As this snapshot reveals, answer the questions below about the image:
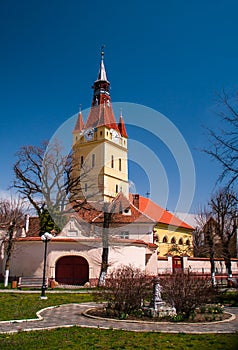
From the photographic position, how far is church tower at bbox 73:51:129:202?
63.3 metres

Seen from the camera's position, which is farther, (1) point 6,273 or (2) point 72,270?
(2) point 72,270

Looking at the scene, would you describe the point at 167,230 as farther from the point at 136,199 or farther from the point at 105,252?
the point at 105,252

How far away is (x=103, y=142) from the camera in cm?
6538

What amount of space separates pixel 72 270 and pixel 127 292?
16.9 m

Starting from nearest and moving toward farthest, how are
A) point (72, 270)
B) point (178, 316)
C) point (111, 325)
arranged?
point (111, 325)
point (178, 316)
point (72, 270)

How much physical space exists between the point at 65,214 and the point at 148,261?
8601 mm

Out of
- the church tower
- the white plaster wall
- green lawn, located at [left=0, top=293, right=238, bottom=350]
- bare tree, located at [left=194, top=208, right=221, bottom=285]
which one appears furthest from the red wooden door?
green lawn, located at [left=0, top=293, right=238, bottom=350]

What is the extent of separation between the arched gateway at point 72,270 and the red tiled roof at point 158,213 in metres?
22.1

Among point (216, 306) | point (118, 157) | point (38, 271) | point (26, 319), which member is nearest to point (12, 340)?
point (26, 319)

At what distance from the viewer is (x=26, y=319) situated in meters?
11.6

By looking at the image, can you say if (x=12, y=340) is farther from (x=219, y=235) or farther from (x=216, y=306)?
(x=219, y=235)

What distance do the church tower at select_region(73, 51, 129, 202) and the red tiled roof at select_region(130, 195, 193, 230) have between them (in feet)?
26.7

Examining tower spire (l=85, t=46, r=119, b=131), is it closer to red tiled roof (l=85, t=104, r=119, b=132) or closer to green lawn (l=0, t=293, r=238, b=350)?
red tiled roof (l=85, t=104, r=119, b=132)

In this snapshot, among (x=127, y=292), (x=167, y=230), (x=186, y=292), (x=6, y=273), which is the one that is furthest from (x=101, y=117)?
(x=186, y=292)
